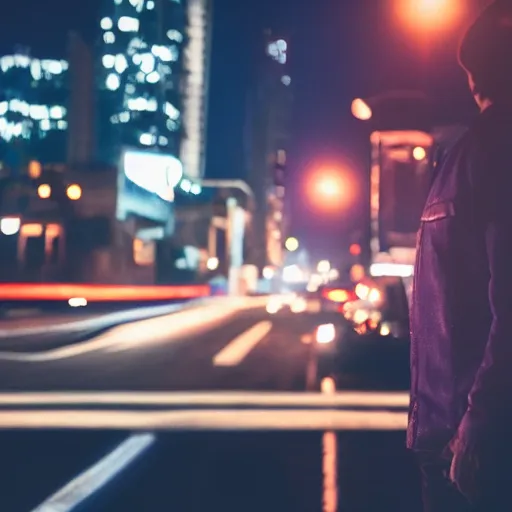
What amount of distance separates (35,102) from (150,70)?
28644 mm

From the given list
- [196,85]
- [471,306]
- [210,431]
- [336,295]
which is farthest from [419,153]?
[196,85]

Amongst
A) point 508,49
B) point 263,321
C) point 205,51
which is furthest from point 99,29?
point 508,49

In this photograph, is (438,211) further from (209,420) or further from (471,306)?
(209,420)

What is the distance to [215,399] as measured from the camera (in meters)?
11.1

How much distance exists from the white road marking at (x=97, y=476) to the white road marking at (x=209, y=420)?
29.2 inches

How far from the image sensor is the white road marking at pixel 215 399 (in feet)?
35.1

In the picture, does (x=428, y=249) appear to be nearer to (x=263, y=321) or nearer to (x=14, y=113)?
(x=263, y=321)

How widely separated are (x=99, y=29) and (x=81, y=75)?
37696mm

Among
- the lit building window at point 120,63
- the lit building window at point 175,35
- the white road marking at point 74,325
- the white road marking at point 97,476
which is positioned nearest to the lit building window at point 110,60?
the lit building window at point 120,63

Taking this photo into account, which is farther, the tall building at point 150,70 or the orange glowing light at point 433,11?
the tall building at point 150,70

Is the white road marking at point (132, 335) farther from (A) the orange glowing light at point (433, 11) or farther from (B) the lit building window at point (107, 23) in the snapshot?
(B) the lit building window at point (107, 23)

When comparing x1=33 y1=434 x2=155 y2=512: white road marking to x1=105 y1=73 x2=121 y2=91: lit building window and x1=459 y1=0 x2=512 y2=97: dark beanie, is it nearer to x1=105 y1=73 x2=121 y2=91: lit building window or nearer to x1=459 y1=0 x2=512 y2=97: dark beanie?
x1=459 y1=0 x2=512 y2=97: dark beanie

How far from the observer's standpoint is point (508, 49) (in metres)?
2.31

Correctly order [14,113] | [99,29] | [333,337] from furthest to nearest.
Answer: [14,113] < [99,29] < [333,337]
